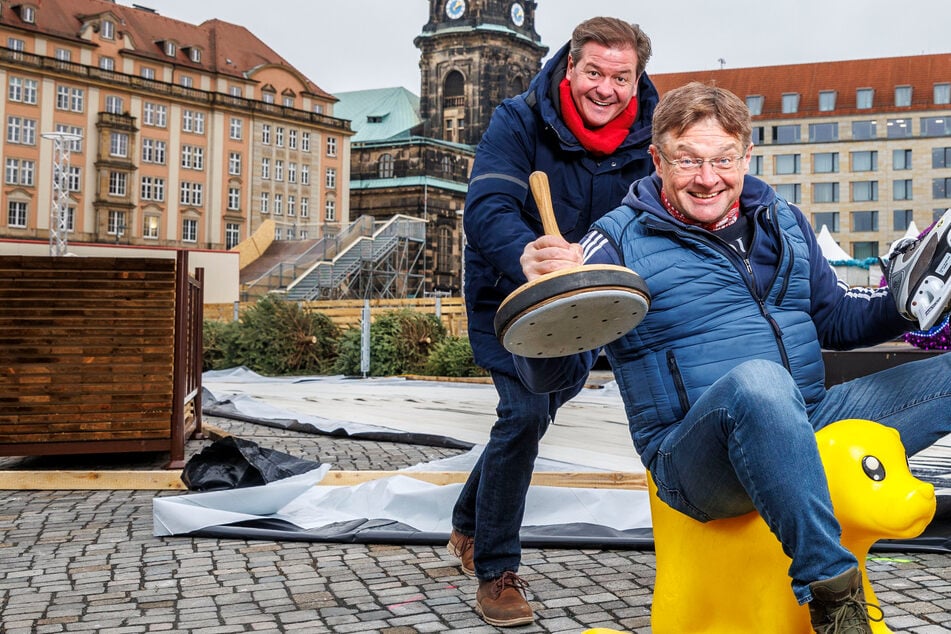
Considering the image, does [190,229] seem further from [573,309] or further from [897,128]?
[573,309]

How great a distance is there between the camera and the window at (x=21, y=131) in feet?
169

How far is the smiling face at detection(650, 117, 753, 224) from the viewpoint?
2475 millimetres

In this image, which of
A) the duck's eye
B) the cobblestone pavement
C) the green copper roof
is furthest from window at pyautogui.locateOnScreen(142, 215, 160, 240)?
the duck's eye

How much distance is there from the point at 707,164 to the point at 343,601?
6.65 feet

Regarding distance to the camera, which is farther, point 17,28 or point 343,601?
point 17,28

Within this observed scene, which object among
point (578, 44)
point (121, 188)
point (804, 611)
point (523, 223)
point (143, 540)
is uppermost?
point (121, 188)

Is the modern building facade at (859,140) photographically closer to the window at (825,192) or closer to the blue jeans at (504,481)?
the window at (825,192)

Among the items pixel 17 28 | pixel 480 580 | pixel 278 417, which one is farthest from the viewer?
pixel 17 28

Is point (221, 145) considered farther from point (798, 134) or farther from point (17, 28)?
point (798, 134)

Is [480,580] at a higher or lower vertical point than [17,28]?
lower

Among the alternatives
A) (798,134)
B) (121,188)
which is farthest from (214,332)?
(798,134)

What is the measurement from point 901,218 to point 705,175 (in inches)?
2682

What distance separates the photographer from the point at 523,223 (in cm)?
314

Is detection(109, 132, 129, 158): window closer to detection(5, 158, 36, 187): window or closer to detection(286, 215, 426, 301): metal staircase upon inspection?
detection(5, 158, 36, 187): window
